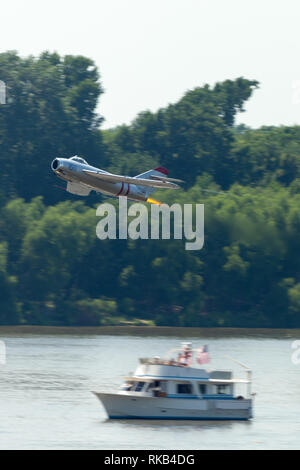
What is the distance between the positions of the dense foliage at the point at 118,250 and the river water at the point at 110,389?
8.16m

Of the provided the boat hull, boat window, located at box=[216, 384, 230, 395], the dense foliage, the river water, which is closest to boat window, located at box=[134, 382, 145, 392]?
the boat hull

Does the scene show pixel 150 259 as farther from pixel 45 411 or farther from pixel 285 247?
pixel 45 411

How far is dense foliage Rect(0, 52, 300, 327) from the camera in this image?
395ft

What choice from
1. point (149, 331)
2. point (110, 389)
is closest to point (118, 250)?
point (149, 331)

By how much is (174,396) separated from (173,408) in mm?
636

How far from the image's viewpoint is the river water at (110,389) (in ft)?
178

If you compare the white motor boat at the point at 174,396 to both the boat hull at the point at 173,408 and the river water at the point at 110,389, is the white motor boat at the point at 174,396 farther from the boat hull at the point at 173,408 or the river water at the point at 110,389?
the river water at the point at 110,389

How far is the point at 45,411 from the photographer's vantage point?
60.7 metres

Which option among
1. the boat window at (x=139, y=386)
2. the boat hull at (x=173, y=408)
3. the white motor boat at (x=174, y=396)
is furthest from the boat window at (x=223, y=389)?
the boat window at (x=139, y=386)

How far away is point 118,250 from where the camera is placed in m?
129

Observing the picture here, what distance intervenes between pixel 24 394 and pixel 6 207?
63.3 metres

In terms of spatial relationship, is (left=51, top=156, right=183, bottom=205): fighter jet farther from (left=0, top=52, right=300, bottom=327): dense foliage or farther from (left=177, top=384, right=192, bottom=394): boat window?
(left=0, top=52, right=300, bottom=327): dense foliage

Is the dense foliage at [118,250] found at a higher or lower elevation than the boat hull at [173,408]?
higher

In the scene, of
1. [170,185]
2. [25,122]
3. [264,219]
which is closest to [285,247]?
[264,219]
